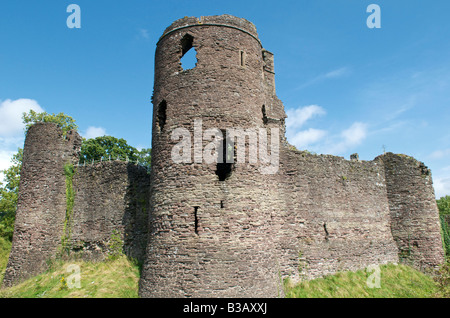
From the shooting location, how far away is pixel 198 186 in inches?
418

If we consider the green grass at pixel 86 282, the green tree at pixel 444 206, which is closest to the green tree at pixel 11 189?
the green grass at pixel 86 282

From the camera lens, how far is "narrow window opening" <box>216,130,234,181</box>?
36.2 feet

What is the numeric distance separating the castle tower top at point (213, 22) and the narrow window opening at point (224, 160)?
168 inches

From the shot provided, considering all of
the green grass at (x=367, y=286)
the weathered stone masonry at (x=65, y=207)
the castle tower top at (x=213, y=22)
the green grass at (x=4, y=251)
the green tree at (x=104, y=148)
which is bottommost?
the green grass at (x=367, y=286)

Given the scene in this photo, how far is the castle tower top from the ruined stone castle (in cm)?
5

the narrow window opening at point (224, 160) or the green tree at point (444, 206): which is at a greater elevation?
the green tree at point (444, 206)

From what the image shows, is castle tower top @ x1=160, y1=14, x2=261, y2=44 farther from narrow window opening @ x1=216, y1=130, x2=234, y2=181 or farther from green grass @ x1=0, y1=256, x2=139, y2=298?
green grass @ x1=0, y1=256, x2=139, y2=298

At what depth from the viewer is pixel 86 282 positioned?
12422mm

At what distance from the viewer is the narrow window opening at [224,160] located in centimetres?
1102

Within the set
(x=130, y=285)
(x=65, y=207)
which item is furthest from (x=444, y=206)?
(x=65, y=207)

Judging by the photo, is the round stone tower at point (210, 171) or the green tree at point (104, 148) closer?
the round stone tower at point (210, 171)

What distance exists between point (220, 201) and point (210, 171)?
104 cm

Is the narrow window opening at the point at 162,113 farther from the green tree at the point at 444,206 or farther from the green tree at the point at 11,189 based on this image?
the green tree at the point at 444,206
